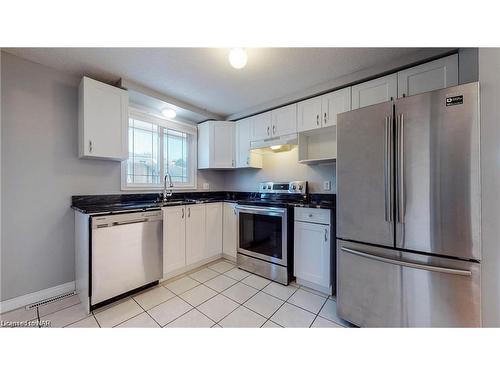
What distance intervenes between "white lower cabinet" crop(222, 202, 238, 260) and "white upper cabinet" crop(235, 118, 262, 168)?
2.39 feet

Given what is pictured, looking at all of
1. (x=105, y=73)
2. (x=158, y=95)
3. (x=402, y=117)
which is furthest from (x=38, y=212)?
(x=402, y=117)

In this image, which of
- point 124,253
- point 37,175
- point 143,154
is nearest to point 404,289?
point 124,253

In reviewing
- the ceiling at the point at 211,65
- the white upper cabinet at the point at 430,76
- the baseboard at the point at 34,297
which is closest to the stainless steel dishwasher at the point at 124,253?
the baseboard at the point at 34,297

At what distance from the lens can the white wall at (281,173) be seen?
2.53 meters

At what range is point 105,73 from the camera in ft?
6.38

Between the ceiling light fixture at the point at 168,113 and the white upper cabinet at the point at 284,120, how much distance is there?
4.75 feet

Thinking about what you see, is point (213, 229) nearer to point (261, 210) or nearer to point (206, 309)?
point (261, 210)

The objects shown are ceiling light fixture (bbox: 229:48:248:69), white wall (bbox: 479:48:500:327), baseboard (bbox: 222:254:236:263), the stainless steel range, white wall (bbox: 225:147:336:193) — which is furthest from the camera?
baseboard (bbox: 222:254:236:263)

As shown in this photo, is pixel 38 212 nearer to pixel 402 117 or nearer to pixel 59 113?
pixel 59 113

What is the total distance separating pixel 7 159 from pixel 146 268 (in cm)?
157

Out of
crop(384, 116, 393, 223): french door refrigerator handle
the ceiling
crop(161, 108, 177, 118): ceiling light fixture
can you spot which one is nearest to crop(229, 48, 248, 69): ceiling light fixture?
the ceiling

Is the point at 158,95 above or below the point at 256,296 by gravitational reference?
above

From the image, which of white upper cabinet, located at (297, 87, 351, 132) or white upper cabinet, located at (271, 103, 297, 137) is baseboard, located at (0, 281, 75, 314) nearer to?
white upper cabinet, located at (271, 103, 297, 137)

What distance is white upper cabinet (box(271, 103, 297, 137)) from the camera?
2445 millimetres
